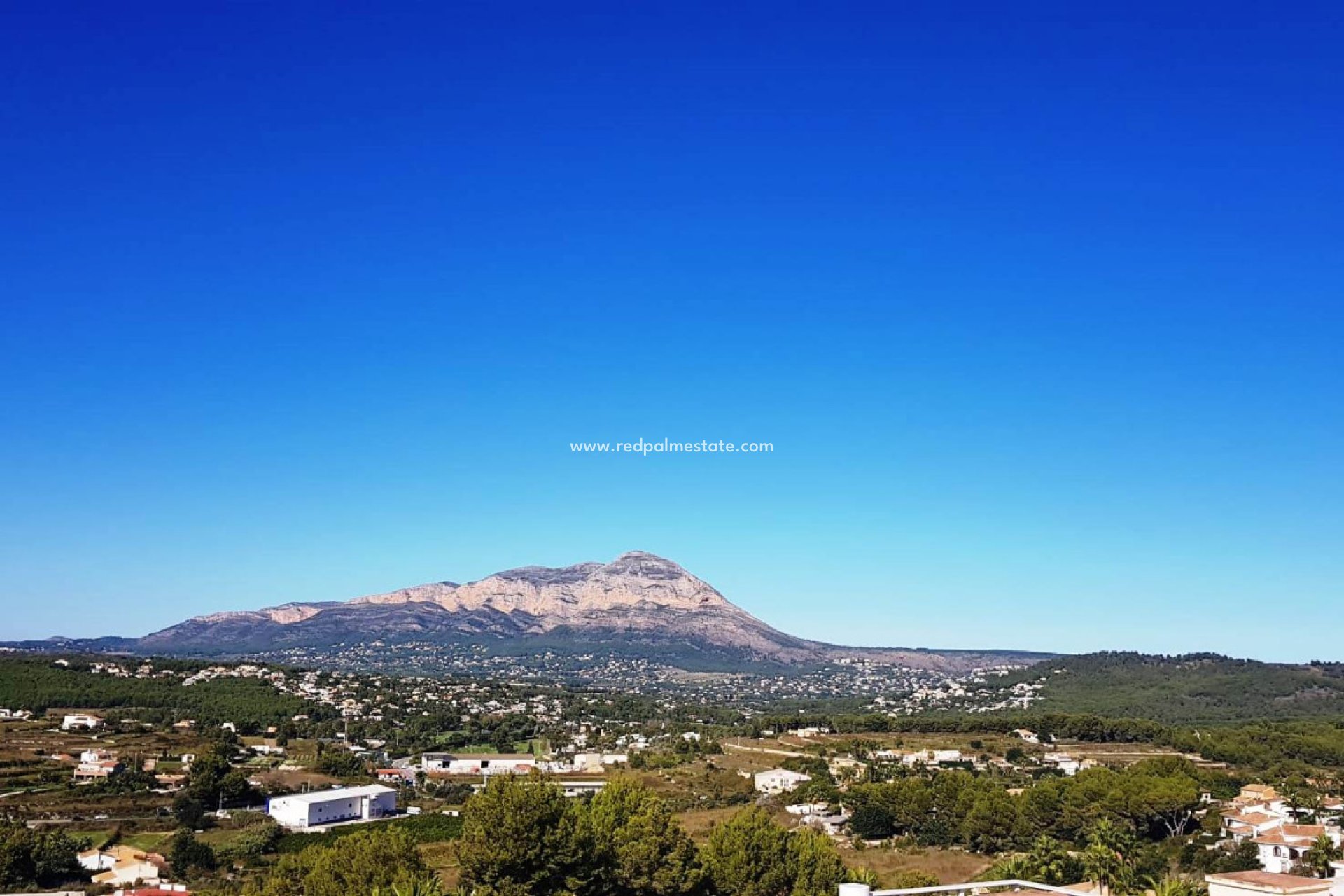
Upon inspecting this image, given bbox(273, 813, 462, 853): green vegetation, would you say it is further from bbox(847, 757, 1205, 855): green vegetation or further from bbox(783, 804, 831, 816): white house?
bbox(847, 757, 1205, 855): green vegetation

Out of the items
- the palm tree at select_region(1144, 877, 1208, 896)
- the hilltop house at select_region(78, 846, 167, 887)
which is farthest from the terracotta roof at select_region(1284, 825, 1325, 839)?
the hilltop house at select_region(78, 846, 167, 887)

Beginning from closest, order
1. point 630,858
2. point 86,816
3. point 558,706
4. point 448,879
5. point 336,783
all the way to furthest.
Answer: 1. point 630,858
2. point 448,879
3. point 86,816
4. point 336,783
5. point 558,706

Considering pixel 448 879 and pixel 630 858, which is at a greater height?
pixel 630 858

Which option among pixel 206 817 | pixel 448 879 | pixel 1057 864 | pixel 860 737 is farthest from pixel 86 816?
pixel 860 737

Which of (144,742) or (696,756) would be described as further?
(696,756)

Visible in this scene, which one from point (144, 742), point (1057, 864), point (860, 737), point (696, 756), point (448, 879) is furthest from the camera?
point (860, 737)

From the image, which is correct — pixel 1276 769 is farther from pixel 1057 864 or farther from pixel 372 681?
pixel 372 681

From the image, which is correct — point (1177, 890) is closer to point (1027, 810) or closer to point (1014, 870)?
point (1014, 870)
